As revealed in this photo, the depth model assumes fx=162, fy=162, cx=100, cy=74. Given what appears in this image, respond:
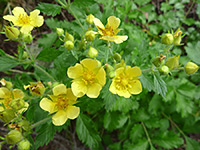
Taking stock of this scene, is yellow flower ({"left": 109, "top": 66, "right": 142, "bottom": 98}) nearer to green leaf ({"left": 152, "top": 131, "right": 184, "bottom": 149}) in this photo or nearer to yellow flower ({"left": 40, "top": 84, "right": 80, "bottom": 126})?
yellow flower ({"left": 40, "top": 84, "right": 80, "bottom": 126})

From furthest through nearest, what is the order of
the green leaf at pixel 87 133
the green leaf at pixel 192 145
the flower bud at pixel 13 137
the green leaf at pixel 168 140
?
the green leaf at pixel 192 145, the green leaf at pixel 168 140, the green leaf at pixel 87 133, the flower bud at pixel 13 137

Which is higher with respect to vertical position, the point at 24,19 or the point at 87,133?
the point at 24,19

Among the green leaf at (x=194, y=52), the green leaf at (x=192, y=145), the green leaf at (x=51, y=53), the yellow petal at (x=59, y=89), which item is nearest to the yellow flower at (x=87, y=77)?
the yellow petal at (x=59, y=89)

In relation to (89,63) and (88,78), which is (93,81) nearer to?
(88,78)

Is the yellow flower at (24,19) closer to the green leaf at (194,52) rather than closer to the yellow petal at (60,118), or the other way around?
the yellow petal at (60,118)

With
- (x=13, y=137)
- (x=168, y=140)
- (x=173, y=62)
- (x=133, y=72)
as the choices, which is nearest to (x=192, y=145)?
(x=168, y=140)

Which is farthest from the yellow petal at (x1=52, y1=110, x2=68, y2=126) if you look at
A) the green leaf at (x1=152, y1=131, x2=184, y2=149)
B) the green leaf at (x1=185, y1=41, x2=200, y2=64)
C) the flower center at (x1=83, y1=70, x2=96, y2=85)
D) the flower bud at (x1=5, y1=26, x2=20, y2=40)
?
the green leaf at (x1=185, y1=41, x2=200, y2=64)
